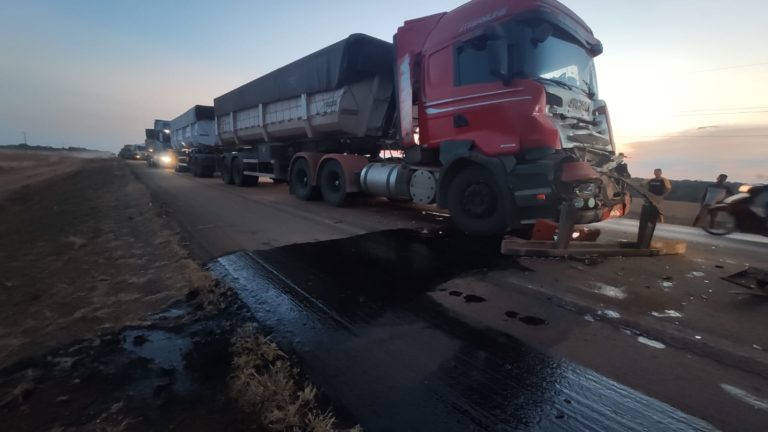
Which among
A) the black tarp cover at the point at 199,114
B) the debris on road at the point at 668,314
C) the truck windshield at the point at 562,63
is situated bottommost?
the debris on road at the point at 668,314

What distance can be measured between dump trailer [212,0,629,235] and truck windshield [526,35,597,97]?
2 centimetres

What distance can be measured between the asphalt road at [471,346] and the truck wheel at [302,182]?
5.03 metres

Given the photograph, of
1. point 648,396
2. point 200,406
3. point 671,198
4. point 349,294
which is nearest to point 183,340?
point 200,406

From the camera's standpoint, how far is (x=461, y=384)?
6.52 ft

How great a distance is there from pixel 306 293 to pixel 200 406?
5.07 ft

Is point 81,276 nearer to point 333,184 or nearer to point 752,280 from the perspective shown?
point 333,184

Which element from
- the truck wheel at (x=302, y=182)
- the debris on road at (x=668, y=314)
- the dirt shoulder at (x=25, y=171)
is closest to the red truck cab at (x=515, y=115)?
the debris on road at (x=668, y=314)

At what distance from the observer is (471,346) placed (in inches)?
94.0

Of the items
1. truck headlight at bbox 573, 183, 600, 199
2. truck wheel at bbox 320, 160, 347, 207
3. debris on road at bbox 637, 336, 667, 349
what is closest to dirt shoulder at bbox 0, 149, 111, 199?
truck wheel at bbox 320, 160, 347, 207

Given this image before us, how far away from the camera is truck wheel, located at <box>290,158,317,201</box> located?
9.78 meters

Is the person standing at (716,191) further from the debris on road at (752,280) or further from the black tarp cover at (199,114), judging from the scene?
the black tarp cover at (199,114)

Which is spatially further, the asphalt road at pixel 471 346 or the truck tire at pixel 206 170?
the truck tire at pixel 206 170

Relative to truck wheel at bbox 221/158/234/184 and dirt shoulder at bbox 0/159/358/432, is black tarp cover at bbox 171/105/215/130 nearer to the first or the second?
truck wheel at bbox 221/158/234/184

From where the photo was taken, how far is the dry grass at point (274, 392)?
5.41 feet
